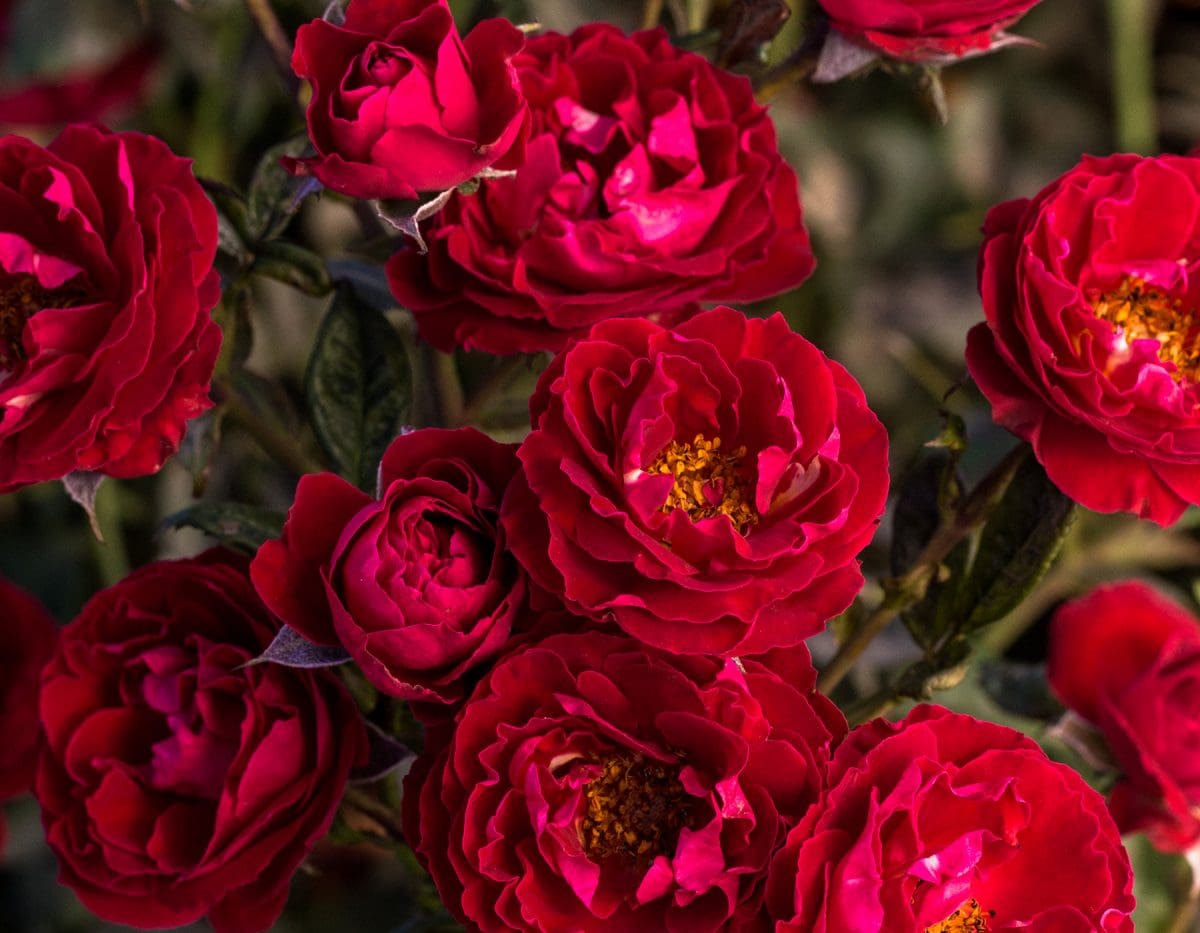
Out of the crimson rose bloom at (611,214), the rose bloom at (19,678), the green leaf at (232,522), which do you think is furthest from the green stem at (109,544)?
the crimson rose bloom at (611,214)

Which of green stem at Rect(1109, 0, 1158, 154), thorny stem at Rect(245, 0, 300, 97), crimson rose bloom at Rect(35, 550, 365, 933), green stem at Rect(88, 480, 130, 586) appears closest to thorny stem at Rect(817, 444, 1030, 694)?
crimson rose bloom at Rect(35, 550, 365, 933)

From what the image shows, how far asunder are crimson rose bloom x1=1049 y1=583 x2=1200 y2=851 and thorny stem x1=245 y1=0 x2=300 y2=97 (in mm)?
462

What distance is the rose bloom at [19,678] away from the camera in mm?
616

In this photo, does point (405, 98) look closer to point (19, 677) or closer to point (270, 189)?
point (270, 189)

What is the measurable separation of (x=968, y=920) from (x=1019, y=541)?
0.15 metres

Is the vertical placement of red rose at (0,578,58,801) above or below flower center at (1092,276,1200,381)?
below

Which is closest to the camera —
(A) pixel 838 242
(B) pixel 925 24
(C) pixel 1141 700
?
(B) pixel 925 24

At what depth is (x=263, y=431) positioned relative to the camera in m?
0.58

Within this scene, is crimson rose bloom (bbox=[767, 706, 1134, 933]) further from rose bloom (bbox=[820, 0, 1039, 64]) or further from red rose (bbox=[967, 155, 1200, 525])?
rose bloom (bbox=[820, 0, 1039, 64])

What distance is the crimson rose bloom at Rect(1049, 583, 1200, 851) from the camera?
1.95ft

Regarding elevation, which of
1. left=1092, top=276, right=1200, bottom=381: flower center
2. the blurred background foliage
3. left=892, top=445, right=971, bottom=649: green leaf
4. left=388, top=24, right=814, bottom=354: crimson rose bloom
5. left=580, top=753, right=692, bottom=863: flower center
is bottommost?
the blurred background foliage

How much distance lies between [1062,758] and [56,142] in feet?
1.90

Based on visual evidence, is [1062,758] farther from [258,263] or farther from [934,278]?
[934,278]

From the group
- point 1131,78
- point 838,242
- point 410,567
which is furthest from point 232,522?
point 1131,78
